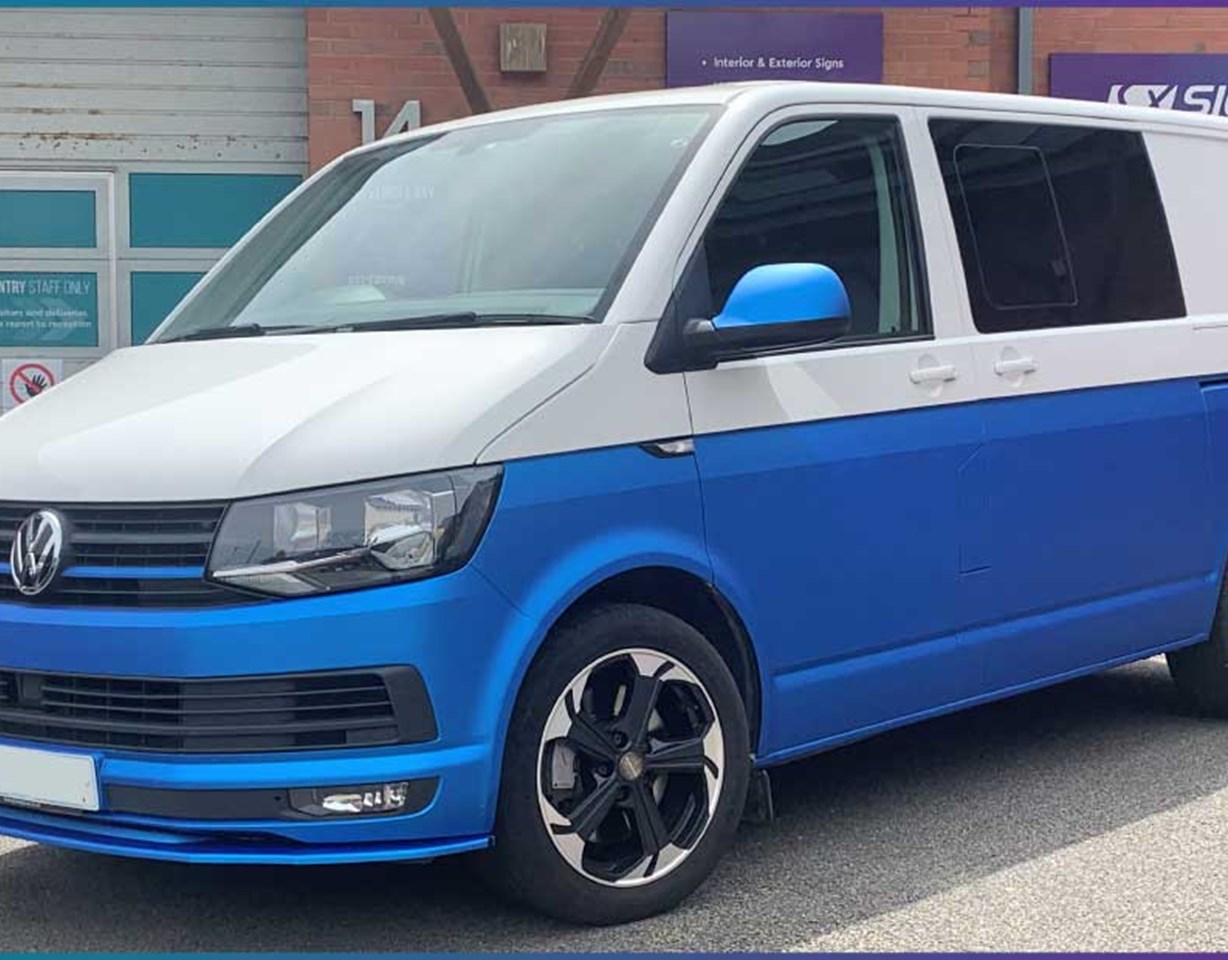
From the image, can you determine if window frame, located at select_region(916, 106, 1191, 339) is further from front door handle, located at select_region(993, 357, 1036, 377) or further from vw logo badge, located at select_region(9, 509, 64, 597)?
vw logo badge, located at select_region(9, 509, 64, 597)

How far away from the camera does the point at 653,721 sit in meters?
4.04

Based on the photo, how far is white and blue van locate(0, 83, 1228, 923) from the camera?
3596 mm

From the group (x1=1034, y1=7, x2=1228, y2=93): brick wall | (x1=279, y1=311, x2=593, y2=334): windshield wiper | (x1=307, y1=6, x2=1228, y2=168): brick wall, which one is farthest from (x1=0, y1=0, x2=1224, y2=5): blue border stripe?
(x1=279, y1=311, x2=593, y2=334): windshield wiper

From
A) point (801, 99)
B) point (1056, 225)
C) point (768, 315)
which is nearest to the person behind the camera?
point (768, 315)

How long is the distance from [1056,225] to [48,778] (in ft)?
10.9

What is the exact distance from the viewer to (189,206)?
38.5 feet

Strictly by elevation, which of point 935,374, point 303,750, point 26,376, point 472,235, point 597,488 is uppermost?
point 472,235

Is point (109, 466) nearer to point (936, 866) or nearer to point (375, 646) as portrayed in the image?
point (375, 646)

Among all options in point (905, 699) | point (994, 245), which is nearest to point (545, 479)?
point (905, 699)

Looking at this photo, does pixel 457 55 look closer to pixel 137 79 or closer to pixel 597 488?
pixel 137 79

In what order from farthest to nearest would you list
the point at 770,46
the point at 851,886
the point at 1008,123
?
1. the point at 770,46
2. the point at 1008,123
3. the point at 851,886

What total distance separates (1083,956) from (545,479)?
5.12ft

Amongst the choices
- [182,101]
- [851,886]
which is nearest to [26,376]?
[182,101]

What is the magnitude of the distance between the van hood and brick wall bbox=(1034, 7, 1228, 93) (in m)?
8.83
